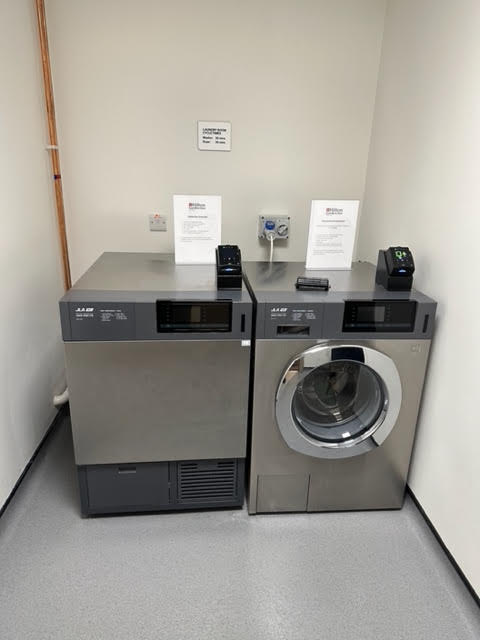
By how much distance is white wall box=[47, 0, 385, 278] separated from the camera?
212 centimetres

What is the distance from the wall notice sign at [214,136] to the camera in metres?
2.28

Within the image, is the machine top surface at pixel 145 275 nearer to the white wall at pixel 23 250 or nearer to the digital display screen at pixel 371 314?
the white wall at pixel 23 250

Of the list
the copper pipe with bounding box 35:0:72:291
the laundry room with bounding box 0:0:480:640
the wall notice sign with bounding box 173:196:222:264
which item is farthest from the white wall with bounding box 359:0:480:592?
the copper pipe with bounding box 35:0:72:291

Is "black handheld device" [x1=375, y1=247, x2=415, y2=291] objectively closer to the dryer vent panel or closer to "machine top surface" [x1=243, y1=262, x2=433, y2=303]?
"machine top surface" [x1=243, y1=262, x2=433, y2=303]

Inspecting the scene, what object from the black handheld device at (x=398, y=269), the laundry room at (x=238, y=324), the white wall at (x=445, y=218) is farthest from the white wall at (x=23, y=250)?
the white wall at (x=445, y=218)

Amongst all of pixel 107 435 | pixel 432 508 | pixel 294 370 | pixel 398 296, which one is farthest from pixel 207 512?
pixel 398 296

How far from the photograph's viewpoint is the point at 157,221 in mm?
2393

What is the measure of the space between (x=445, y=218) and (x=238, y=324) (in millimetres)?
886

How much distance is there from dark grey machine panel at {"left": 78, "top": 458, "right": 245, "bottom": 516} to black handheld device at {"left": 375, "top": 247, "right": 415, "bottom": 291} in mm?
950

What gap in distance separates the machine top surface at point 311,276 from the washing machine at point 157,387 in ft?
0.48

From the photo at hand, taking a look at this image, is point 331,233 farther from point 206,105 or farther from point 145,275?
point 206,105

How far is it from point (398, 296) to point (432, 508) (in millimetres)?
887

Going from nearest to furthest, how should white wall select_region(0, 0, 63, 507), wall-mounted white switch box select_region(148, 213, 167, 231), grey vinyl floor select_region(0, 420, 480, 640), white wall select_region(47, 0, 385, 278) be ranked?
grey vinyl floor select_region(0, 420, 480, 640) < white wall select_region(0, 0, 63, 507) < white wall select_region(47, 0, 385, 278) < wall-mounted white switch box select_region(148, 213, 167, 231)

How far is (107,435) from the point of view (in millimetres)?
1697
